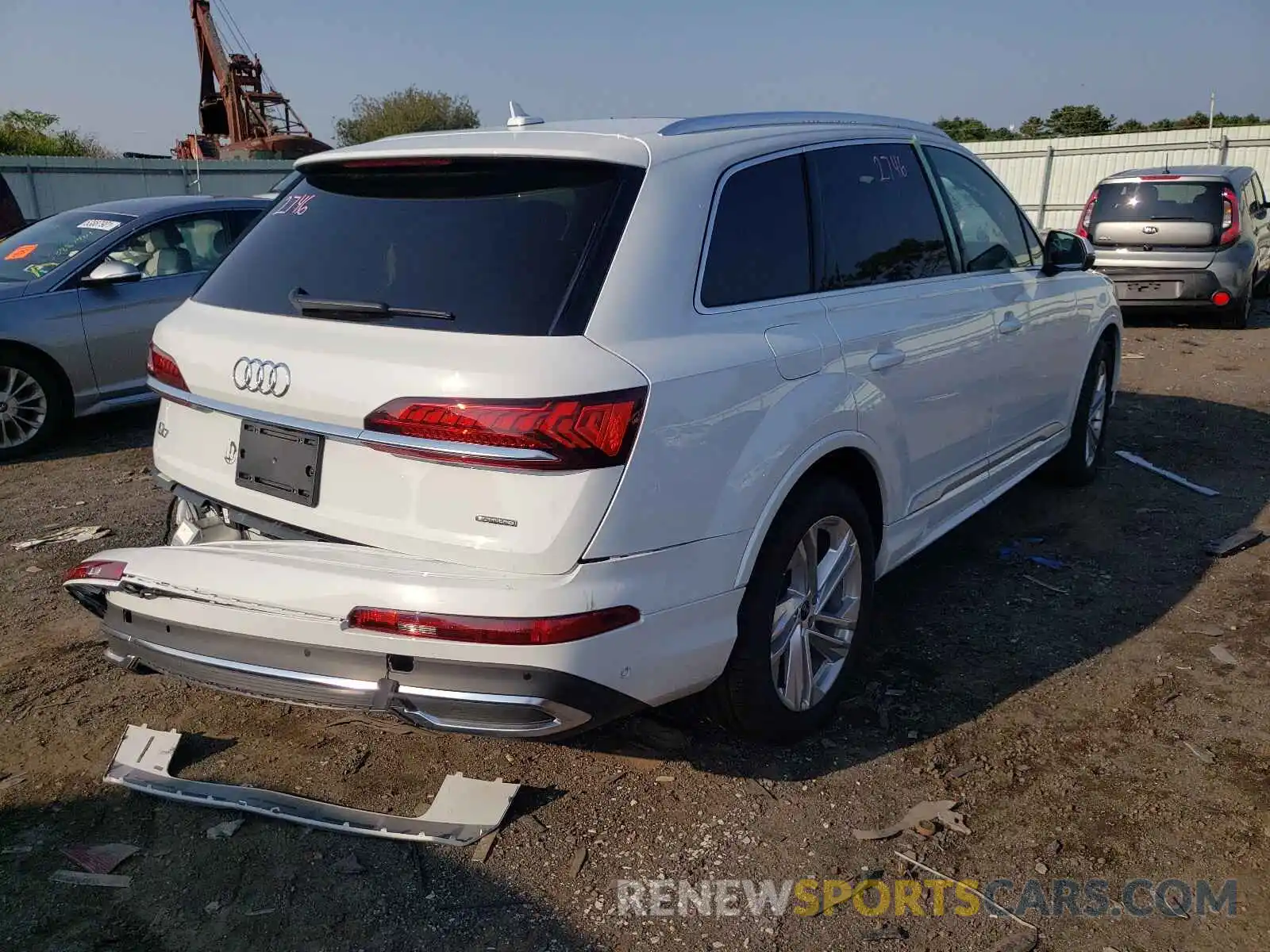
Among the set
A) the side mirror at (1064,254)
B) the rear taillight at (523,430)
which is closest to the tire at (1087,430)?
the side mirror at (1064,254)

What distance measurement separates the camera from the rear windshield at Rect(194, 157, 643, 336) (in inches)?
102

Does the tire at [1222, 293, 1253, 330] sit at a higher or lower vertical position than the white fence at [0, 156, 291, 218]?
lower

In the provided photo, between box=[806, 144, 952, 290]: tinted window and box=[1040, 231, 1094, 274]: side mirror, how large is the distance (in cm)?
111

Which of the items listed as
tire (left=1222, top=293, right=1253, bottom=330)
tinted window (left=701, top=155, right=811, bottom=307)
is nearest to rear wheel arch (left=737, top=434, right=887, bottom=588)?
tinted window (left=701, top=155, right=811, bottom=307)

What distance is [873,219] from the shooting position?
373 centimetres

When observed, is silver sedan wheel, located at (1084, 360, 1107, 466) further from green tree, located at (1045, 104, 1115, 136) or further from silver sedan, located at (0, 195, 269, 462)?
green tree, located at (1045, 104, 1115, 136)

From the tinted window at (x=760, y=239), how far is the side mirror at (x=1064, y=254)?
2125 millimetres

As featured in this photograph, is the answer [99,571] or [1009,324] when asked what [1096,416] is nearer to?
[1009,324]

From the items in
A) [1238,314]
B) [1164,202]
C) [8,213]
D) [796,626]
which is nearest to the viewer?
[796,626]

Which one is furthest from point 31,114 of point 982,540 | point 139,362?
point 982,540

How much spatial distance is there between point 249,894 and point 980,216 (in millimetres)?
3790

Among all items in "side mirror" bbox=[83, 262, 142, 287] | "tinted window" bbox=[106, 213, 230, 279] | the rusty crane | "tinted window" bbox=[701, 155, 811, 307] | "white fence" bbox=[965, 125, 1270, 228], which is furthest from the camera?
the rusty crane

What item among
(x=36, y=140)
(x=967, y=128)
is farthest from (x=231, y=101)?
(x=967, y=128)

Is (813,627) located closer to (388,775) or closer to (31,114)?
(388,775)
